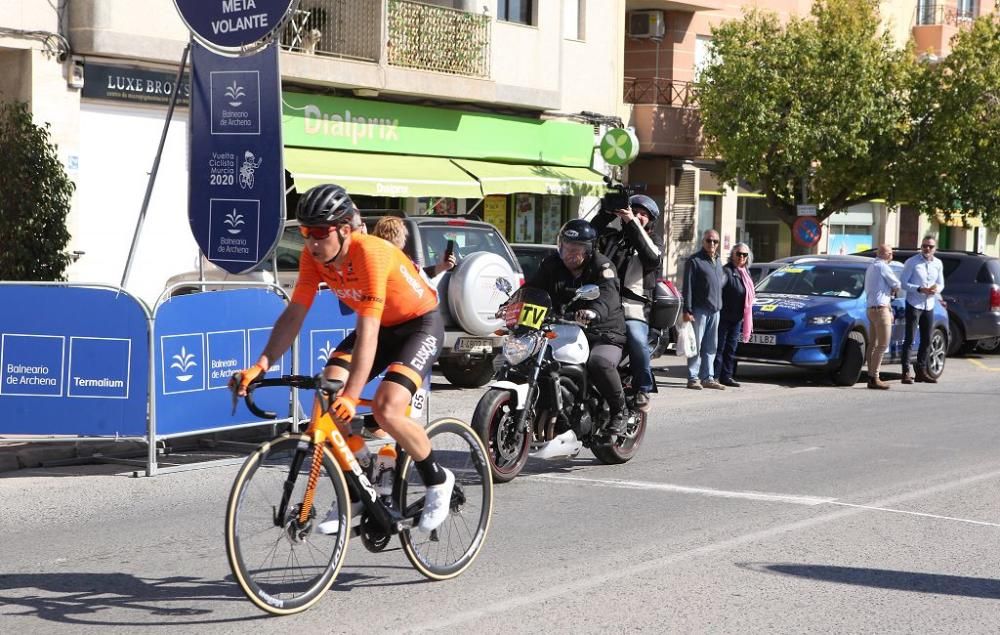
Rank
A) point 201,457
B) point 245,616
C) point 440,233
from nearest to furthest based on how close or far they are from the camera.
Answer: point 245,616
point 201,457
point 440,233

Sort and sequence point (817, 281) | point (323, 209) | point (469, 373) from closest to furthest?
point (323, 209)
point (469, 373)
point (817, 281)

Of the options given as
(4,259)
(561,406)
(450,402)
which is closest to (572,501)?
(561,406)

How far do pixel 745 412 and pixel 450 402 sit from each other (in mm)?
3063

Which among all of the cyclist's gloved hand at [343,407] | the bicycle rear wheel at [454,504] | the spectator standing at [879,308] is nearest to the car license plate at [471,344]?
the spectator standing at [879,308]

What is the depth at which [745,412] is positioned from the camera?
1440cm

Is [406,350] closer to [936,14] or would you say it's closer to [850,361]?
[850,361]

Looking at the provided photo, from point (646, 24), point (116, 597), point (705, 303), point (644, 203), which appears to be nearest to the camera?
point (116, 597)

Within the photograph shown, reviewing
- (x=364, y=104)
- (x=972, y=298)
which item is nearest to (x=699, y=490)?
(x=972, y=298)

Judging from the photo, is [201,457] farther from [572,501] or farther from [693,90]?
[693,90]

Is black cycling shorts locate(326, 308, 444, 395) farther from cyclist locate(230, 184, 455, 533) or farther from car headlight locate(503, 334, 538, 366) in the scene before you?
car headlight locate(503, 334, 538, 366)

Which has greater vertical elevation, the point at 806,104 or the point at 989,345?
the point at 806,104

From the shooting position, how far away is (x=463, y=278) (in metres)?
14.2

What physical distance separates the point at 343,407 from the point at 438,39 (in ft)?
65.3

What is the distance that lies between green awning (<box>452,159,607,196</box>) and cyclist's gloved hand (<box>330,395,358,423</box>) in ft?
60.7
